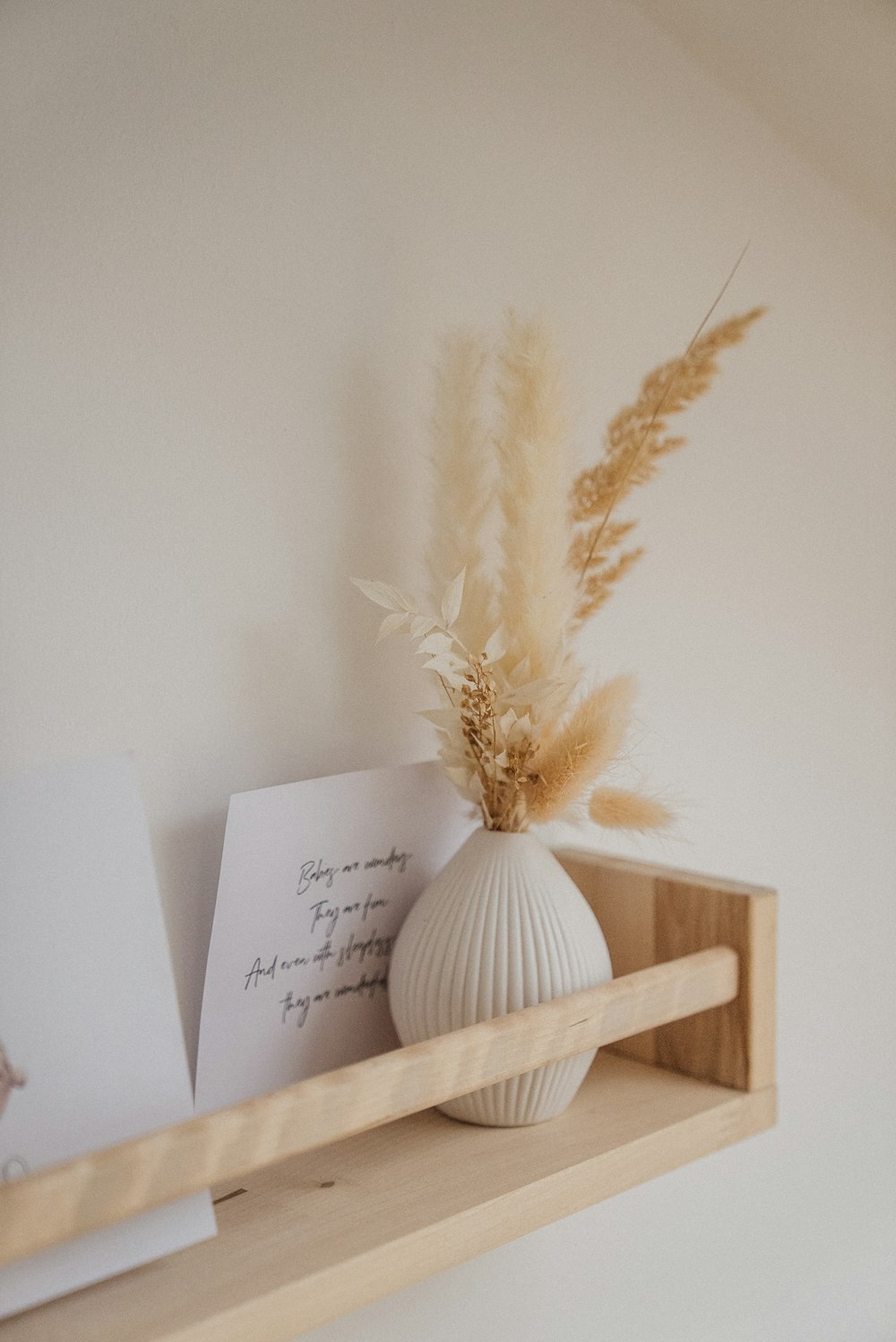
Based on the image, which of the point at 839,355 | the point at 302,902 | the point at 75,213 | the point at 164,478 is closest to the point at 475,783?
the point at 302,902

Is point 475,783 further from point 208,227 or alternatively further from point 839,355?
point 839,355

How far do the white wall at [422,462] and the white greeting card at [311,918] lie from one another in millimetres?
25

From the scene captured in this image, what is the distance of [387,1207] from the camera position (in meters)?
0.46

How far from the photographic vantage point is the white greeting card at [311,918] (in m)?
0.50

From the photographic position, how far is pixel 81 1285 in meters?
0.40

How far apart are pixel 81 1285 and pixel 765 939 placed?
0.35m

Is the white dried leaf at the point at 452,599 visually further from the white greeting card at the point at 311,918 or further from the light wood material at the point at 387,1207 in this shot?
the light wood material at the point at 387,1207

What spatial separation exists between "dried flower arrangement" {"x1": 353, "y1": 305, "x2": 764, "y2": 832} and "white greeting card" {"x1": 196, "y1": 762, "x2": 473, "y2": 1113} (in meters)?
0.04

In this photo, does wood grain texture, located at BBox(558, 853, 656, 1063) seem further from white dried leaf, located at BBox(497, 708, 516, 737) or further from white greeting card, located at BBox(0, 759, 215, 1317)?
white greeting card, located at BBox(0, 759, 215, 1317)

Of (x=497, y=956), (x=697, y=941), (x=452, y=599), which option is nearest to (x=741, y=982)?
(x=697, y=941)

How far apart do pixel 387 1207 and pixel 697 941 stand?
0.22 metres

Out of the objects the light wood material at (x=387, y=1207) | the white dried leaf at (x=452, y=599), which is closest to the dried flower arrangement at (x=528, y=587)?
the white dried leaf at (x=452, y=599)

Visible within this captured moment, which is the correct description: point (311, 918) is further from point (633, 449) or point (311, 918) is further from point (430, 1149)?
point (633, 449)

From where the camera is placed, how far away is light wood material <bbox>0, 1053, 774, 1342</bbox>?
0.40 metres
